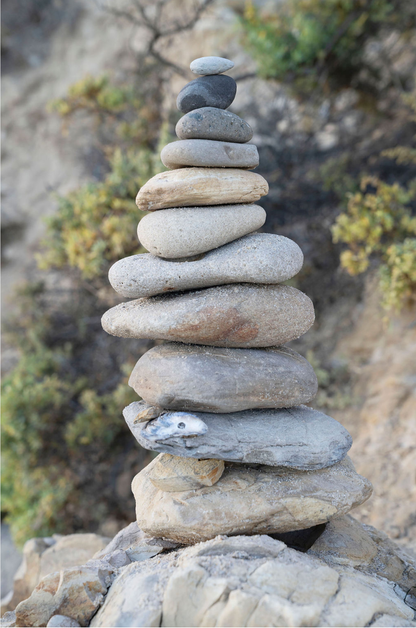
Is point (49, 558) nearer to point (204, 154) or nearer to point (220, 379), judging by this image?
point (220, 379)

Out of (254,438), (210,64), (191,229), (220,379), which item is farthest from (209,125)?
(254,438)

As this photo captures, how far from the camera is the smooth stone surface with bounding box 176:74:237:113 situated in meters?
3.70

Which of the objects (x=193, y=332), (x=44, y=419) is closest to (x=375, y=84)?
(x=193, y=332)

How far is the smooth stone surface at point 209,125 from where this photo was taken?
3.61m

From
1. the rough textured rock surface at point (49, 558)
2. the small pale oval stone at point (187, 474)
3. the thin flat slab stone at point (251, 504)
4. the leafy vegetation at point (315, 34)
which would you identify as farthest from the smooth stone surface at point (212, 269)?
the leafy vegetation at point (315, 34)

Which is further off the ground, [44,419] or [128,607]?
[44,419]

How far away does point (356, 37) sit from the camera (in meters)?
9.03

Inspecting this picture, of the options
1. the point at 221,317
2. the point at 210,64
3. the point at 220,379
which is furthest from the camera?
the point at 210,64

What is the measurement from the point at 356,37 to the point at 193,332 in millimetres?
8434

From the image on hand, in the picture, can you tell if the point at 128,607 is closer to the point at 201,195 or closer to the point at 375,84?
the point at 201,195

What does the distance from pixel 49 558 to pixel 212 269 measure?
399 cm

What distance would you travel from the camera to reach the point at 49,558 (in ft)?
17.1

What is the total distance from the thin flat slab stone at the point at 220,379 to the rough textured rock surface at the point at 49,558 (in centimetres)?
274

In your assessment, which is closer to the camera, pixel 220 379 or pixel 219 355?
pixel 220 379
